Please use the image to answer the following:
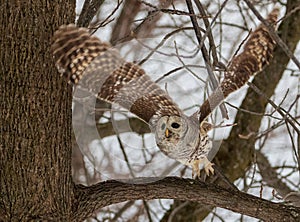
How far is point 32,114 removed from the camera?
47.1 inches

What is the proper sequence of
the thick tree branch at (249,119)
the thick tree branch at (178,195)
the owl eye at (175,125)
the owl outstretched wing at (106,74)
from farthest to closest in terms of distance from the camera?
the thick tree branch at (249,119) → the thick tree branch at (178,195) → the owl eye at (175,125) → the owl outstretched wing at (106,74)

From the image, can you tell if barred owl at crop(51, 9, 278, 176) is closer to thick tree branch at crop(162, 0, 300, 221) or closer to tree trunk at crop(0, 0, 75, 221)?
tree trunk at crop(0, 0, 75, 221)

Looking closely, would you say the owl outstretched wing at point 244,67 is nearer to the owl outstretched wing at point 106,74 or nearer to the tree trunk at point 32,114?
the owl outstretched wing at point 106,74

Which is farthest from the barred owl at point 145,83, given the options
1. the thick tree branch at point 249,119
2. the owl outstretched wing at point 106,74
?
the thick tree branch at point 249,119

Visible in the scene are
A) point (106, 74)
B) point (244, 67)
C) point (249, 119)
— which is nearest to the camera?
point (106, 74)

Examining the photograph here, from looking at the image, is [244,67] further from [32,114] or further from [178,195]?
[32,114]

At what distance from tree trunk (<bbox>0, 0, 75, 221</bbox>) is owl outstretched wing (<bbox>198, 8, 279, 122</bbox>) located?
11.0 inches

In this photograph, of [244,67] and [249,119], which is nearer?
[244,67]

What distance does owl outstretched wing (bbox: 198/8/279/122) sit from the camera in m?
1.21

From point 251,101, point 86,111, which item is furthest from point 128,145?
point 251,101

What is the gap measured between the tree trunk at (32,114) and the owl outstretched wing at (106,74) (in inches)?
3.8

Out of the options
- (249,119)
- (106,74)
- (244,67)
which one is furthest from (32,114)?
(249,119)

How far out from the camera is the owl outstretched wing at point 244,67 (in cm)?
121

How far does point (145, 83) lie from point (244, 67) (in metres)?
0.21
